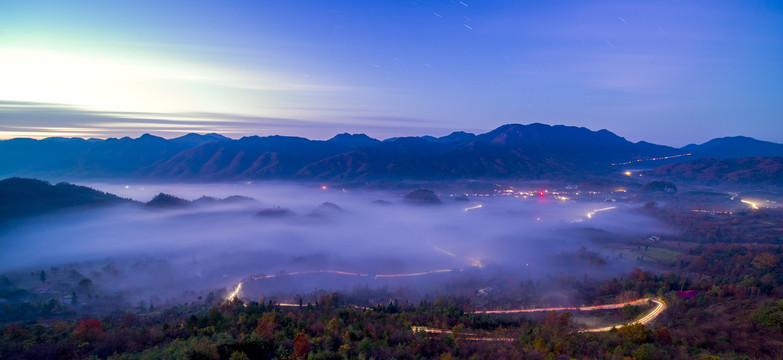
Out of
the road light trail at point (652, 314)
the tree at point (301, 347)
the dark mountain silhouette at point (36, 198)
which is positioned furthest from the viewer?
the dark mountain silhouette at point (36, 198)

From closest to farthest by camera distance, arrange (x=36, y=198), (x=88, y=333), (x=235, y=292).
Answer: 1. (x=88, y=333)
2. (x=235, y=292)
3. (x=36, y=198)

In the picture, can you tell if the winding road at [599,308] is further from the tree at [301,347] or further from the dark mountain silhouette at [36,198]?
the dark mountain silhouette at [36,198]

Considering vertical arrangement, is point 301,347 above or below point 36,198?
above

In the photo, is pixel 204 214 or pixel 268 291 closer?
pixel 268 291

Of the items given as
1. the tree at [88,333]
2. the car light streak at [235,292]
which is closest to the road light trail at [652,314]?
the tree at [88,333]

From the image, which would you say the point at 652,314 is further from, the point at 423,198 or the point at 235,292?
the point at 423,198

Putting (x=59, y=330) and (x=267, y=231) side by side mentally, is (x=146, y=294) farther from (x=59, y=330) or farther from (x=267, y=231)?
(x=267, y=231)

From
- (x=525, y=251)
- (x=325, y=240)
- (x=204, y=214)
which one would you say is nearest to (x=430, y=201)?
(x=325, y=240)

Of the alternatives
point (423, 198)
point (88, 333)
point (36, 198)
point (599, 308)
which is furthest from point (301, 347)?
A: point (423, 198)

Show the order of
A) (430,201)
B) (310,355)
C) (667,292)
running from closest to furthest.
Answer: (310,355) → (667,292) → (430,201)
